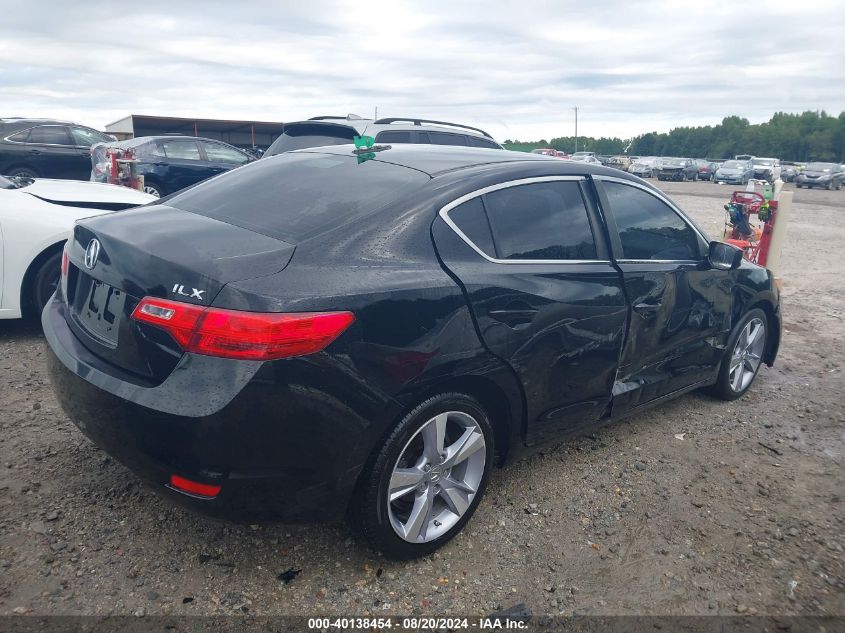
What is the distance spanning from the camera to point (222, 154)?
42.4ft

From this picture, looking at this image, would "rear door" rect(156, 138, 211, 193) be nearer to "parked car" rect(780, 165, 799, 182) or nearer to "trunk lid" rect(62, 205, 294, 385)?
"trunk lid" rect(62, 205, 294, 385)

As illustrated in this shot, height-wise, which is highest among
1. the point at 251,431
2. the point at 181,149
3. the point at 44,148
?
the point at 181,149

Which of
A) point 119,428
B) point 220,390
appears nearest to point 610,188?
point 220,390

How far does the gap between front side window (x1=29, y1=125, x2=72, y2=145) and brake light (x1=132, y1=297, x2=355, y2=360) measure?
547 inches

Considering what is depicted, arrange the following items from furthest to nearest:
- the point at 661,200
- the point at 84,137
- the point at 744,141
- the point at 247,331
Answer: the point at 744,141
the point at 84,137
the point at 661,200
the point at 247,331

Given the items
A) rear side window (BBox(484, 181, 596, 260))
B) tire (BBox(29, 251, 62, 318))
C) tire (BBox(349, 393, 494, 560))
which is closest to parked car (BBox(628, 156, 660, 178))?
tire (BBox(29, 251, 62, 318))

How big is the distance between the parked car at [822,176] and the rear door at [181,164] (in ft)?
119

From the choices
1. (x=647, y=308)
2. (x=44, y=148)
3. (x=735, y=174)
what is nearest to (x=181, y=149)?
(x=44, y=148)

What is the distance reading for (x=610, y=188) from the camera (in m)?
3.60

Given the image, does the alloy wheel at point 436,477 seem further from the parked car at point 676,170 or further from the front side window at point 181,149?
the parked car at point 676,170

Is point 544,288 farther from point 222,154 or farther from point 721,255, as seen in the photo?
point 222,154

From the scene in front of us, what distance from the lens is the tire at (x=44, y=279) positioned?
4871 mm

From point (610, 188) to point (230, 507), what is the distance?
245cm

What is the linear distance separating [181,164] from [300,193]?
1021 cm
